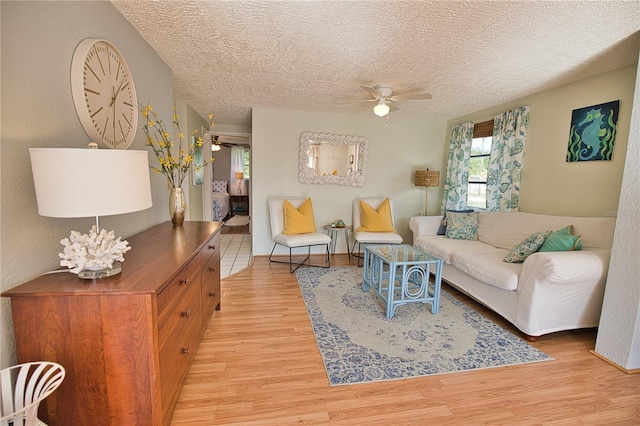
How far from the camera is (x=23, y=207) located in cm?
118

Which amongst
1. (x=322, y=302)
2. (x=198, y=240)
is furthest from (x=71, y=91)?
(x=322, y=302)

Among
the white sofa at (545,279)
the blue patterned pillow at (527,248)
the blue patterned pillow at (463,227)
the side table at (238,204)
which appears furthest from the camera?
the side table at (238,204)

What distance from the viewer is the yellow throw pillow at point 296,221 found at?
13.1 feet

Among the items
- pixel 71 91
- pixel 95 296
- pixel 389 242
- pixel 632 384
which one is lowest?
pixel 632 384

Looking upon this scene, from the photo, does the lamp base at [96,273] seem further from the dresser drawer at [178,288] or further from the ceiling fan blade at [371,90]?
the ceiling fan blade at [371,90]

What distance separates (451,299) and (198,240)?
2.53 m

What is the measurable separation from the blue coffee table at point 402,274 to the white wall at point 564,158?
1.56m

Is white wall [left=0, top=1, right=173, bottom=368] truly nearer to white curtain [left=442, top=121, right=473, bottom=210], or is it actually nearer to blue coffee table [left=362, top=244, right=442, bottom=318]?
blue coffee table [left=362, top=244, right=442, bottom=318]

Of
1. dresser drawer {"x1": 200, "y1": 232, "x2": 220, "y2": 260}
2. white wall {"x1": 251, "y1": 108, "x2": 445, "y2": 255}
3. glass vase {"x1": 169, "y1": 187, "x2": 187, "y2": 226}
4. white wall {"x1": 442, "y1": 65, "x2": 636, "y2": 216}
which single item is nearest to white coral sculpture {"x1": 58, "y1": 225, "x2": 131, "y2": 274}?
dresser drawer {"x1": 200, "y1": 232, "x2": 220, "y2": 260}

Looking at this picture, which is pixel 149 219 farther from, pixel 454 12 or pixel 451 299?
pixel 451 299

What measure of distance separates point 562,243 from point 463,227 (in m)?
1.26

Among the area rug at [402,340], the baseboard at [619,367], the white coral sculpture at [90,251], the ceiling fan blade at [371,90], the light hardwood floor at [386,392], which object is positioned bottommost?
the light hardwood floor at [386,392]

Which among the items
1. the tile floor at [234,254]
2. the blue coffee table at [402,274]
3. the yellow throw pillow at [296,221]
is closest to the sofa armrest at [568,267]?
the blue coffee table at [402,274]

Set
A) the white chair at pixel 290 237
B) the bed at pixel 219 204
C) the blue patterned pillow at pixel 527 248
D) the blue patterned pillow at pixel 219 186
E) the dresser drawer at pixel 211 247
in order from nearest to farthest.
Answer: the dresser drawer at pixel 211 247
the blue patterned pillow at pixel 527 248
the white chair at pixel 290 237
the bed at pixel 219 204
the blue patterned pillow at pixel 219 186
